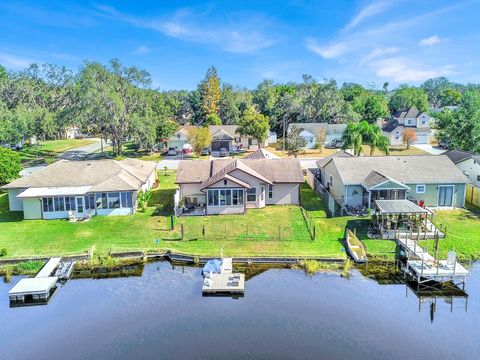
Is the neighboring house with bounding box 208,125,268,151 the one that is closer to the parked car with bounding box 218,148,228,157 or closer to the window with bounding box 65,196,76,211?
the parked car with bounding box 218,148,228,157

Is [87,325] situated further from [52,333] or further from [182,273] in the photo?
[182,273]

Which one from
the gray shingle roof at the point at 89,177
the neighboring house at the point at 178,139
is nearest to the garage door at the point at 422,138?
the neighboring house at the point at 178,139

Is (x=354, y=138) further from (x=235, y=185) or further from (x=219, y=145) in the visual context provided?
(x=219, y=145)

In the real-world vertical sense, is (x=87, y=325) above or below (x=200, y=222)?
below

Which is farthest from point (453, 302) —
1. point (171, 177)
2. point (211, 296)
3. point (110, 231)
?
point (171, 177)

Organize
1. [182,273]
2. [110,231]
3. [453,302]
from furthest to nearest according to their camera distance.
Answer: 1. [110,231]
2. [182,273]
3. [453,302]

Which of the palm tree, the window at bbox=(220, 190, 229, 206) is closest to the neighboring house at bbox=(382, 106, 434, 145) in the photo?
the palm tree
